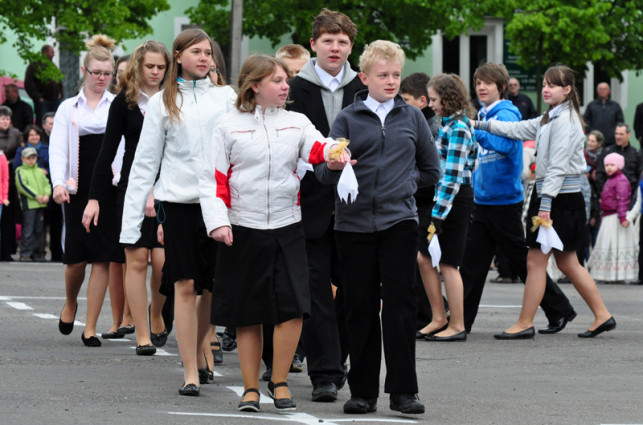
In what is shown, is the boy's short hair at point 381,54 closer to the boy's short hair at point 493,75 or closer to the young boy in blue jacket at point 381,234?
the young boy in blue jacket at point 381,234

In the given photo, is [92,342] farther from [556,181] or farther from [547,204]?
[556,181]

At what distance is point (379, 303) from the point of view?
26.1 feet

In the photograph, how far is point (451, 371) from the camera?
987cm

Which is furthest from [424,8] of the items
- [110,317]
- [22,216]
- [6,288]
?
[110,317]

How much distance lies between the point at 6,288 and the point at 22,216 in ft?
18.9

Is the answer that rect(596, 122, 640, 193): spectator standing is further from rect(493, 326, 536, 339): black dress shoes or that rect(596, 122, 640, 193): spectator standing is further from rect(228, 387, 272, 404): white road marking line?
rect(228, 387, 272, 404): white road marking line

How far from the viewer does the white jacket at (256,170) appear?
7.91 meters

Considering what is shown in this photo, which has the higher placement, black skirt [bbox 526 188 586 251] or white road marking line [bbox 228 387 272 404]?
black skirt [bbox 526 188 586 251]

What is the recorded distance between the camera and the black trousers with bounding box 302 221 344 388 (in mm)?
8500

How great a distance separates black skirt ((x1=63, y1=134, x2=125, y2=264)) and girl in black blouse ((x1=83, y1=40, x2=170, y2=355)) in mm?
502

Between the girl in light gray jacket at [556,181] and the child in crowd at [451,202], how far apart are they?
43cm

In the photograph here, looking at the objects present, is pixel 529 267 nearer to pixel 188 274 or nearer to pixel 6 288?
pixel 188 274

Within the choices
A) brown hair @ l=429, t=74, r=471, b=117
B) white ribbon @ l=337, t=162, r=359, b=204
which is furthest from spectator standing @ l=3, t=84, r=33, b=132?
white ribbon @ l=337, t=162, r=359, b=204

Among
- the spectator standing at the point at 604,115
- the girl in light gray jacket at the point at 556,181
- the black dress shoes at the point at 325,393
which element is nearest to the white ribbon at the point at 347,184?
the black dress shoes at the point at 325,393
